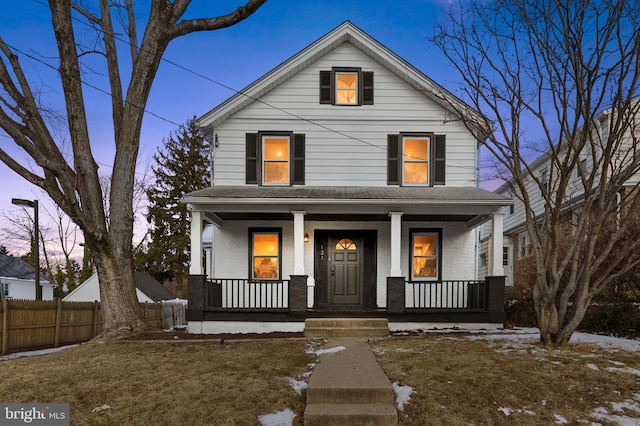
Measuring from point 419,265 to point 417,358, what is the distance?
216 inches

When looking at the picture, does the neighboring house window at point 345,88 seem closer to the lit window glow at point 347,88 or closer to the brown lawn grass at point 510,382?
the lit window glow at point 347,88

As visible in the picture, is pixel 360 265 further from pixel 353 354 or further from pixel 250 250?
pixel 353 354

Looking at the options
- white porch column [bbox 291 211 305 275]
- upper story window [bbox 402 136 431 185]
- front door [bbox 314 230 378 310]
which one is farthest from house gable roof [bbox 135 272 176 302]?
upper story window [bbox 402 136 431 185]

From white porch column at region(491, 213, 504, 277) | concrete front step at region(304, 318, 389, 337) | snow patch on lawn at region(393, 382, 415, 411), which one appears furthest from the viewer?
white porch column at region(491, 213, 504, 277)

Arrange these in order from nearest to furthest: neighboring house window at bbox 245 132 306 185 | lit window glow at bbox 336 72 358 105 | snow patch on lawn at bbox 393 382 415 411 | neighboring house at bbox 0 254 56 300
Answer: snow patch on lawn at bbox 393 382 415 411, neighboring house window at bbox 245 132 306 185, lit window glow at bbox 336 72 358 105, neighboring house at bbox 0 254 56 300

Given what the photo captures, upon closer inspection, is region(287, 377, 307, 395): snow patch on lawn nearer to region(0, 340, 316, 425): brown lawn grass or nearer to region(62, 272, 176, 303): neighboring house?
region(0, 340, 316, 425): brown lawn grass

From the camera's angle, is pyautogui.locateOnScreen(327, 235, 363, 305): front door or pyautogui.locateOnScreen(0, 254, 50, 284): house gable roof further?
pyautogui.locateOnScreen(0, 254, 50, 284): house gable roof

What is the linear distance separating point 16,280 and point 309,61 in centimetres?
2625

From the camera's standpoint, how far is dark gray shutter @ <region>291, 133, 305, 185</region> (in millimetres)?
10375

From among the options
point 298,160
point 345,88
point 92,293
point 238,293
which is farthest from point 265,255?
point 92,293

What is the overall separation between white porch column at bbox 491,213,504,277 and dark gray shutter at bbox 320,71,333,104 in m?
5.14

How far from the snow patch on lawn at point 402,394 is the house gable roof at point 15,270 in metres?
29.1

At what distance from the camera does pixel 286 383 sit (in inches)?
173

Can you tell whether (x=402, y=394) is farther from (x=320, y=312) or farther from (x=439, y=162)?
(x=439, y=162)
